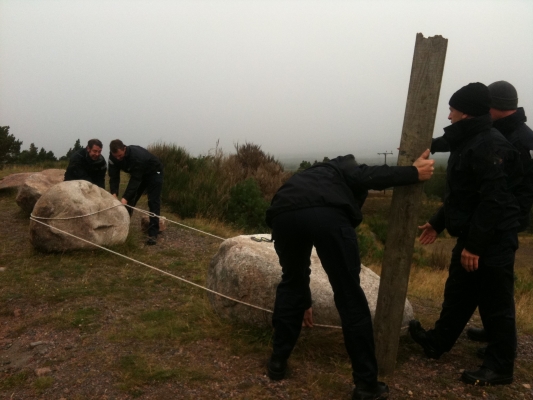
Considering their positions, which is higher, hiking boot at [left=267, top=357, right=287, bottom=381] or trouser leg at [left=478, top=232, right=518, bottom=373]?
trouser leg at [left=478, top=232, right=518, bottom=373]

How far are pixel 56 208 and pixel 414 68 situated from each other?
519 cm

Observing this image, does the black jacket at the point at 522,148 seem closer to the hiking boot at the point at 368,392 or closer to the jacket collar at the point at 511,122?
the jacket collar at the point at 511,122

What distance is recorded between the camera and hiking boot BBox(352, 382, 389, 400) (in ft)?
9.76

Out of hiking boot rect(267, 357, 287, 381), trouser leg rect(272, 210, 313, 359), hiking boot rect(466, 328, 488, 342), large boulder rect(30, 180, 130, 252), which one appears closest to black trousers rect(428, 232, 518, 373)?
hiking boot rect(466, 328, 488, 342)

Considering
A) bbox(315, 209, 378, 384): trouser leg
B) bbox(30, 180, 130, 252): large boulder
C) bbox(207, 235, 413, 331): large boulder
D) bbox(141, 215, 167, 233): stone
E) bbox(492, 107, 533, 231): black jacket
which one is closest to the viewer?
bbox(315, 209, 378, 384): trouser leg

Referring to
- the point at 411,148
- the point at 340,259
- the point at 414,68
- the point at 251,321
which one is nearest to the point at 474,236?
the point at 411,148

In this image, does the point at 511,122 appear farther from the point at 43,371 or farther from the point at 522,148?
the point at 43,371

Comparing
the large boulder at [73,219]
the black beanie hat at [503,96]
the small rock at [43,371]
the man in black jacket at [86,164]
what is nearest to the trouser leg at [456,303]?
the black beanie hat at [503,96]

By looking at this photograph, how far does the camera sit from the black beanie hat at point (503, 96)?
3.50m

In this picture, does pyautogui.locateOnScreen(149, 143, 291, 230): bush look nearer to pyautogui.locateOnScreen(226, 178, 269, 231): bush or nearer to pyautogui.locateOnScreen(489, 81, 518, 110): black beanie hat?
pyautogui.locateOnScreen(226, 178, 269, 231): bush

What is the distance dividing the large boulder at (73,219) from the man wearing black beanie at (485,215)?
4783 millimetres

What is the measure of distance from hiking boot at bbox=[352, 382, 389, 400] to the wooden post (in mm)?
389

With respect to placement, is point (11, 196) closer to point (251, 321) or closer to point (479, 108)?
point (251, 321)

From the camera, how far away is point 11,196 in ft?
35.6
